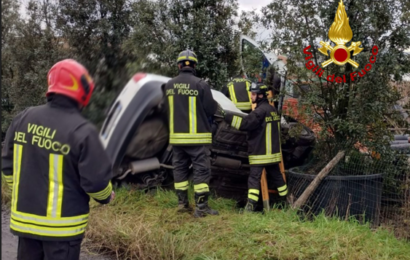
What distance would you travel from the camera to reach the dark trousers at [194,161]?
15.0 feet

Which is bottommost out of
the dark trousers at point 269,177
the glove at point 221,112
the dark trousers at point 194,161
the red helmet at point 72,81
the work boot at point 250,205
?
the work boot at point 250,205

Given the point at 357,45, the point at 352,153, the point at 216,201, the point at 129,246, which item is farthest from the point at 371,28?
the point at 129,246

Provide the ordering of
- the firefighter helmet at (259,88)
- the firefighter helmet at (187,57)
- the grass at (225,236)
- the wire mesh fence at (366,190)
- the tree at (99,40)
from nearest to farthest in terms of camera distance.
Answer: the tree at (99,40)
the grass at (225,236)
the firefighter helmet at (187,57)
the wire mesh fence at (366,190)
the firefighter helmet at (259,88)

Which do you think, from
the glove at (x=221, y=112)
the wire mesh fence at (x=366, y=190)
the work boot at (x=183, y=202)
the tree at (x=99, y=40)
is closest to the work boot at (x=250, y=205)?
the wire mesh fence at (x=366, y=190)

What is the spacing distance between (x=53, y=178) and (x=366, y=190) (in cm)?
337

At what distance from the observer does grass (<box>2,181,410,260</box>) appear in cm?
367

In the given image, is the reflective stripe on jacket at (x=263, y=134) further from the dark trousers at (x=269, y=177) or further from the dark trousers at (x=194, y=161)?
the dark trousers at (x=194, y=161)

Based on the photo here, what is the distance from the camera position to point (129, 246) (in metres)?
3.93

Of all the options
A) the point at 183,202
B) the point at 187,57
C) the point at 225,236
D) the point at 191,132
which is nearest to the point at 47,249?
the point at 225,236

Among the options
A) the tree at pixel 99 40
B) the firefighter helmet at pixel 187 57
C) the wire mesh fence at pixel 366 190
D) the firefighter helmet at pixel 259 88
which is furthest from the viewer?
the firefighter helmet at pixel 259 88

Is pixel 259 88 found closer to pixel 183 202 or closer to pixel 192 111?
pixel 192 111

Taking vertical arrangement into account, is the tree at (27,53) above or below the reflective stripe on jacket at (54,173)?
above

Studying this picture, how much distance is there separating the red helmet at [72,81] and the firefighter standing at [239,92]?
363 centimetres

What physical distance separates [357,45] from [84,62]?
10.6 feet
